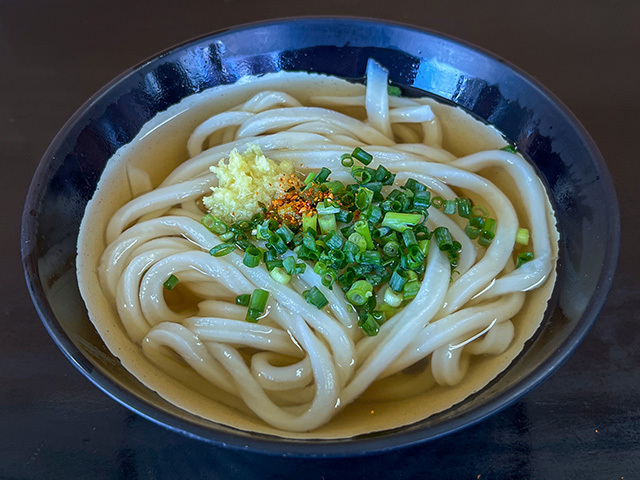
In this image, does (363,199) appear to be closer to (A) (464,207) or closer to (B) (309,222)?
(B) (309,222)

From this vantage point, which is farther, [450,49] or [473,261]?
[450,49]

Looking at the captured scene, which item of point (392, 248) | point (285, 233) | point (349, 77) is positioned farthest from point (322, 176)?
point (349, 77)

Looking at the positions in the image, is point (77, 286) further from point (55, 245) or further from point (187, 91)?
point (187, 91)

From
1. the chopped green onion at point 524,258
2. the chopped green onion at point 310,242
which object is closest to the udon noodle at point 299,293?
the chopped green onion at point 524,258

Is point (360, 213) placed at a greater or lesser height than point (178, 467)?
greater

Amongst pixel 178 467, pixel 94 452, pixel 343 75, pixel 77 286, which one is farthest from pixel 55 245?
pixel 343 75

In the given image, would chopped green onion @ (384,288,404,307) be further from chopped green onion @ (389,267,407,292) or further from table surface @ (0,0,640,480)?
table surface @ (0,0,640,480)

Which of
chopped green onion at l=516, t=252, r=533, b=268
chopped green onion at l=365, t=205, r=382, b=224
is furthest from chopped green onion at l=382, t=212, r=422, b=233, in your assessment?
chopped green onion at l=516, t=252, r=533, b=268
